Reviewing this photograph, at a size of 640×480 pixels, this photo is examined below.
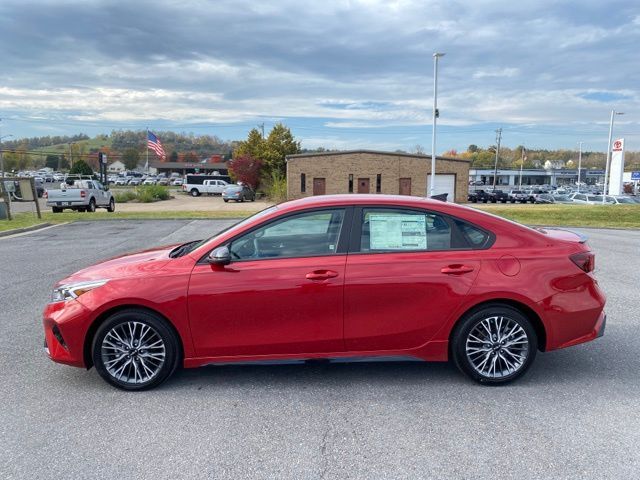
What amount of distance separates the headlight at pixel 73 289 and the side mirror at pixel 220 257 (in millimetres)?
879

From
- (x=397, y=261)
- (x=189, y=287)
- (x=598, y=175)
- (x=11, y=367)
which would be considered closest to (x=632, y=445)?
(x=397, y=261)

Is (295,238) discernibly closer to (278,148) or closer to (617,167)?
(617,167)

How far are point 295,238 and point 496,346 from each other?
187 cm

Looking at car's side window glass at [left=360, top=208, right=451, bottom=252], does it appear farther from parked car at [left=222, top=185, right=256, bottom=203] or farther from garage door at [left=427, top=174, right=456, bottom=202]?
parked car at [left=222, top=185, right=256, bottom=203]

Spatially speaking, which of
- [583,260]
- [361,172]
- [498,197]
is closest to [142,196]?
[361,172]

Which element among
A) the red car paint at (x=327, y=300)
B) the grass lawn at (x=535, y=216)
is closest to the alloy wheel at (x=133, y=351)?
the red car paint at (x=327, y=300)

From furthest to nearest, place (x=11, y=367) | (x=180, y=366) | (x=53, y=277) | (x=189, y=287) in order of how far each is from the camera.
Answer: (x=53, y=277) → (x=11, y=367) → (x=180, y=366) → (x=189, y=287)

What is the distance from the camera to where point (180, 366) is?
13.6ft

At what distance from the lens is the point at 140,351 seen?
3996 millimetres

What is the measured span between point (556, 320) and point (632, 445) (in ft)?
3.64

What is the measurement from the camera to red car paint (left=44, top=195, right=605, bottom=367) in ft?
12.8

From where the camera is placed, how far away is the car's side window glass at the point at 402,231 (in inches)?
161

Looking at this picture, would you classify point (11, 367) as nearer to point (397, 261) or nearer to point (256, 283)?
point (256, 283)

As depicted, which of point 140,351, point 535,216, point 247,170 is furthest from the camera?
point 247,170
